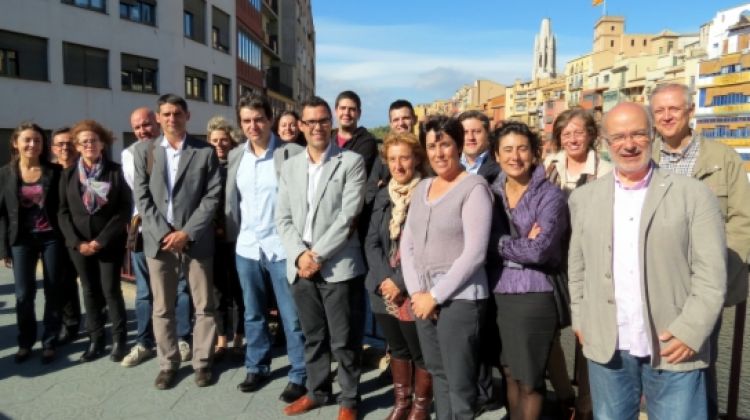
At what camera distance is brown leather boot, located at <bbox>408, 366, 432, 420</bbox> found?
3.31 m

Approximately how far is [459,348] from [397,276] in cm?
55

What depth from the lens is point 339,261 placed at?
11.3 ft

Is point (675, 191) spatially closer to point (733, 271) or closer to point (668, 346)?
point (668, 346)

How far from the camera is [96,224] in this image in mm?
4348

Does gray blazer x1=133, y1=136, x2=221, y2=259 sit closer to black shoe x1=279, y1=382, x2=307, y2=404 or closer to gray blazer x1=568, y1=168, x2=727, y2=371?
black shoe x1=279, y1=382, x2=307, y2=404

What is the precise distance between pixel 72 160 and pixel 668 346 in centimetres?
473

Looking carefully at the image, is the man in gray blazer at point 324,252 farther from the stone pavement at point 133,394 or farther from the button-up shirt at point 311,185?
the stone pavement at point 133,394

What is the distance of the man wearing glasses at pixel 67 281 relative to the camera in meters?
4.56

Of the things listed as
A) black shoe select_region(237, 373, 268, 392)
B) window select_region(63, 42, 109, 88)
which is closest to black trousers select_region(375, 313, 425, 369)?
black shoe select_region(237, 373, 268, 392)

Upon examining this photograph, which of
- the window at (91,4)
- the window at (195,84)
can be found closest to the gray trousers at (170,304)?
the window at (91,4)

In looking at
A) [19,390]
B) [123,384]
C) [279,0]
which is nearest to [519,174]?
[123,384]

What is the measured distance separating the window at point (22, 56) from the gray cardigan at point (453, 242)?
1852 cm

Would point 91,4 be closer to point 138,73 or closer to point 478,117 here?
point 138,73

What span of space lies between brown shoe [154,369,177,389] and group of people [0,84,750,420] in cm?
1
